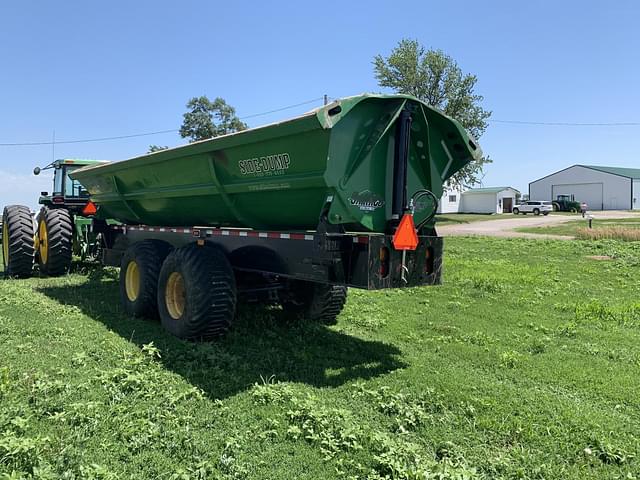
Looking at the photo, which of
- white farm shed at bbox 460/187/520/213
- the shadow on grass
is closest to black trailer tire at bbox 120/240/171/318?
the shadow on grass

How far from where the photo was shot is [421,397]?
462cm

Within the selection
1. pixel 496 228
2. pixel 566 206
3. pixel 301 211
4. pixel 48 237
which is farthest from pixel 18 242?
pixel 566 206

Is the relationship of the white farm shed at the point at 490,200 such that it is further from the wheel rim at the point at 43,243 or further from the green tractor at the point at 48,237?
the wheel rim at the point at 43,243

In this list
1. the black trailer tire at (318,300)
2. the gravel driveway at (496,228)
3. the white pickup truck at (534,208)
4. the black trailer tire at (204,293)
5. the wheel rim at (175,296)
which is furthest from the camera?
the white pickup truck at (534,208)

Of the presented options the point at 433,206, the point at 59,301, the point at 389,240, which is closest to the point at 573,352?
the point at 433,206

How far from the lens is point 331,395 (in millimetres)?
4711

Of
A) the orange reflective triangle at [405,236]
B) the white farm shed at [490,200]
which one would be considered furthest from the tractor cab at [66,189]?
the white farm shed at [490,200]

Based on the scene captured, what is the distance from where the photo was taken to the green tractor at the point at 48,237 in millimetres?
11133

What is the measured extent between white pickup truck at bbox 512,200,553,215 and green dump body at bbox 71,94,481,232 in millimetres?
47714

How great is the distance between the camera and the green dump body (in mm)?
5129

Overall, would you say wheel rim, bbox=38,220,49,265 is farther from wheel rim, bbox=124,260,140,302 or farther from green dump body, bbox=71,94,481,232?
green dump body, bbox=71,94,481,232

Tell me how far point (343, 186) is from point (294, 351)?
2034mm

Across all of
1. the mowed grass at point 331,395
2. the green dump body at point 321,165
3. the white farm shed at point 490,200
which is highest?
the white farm shed at point 490,200

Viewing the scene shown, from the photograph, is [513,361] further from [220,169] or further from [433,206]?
[220,169]
